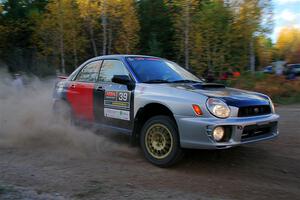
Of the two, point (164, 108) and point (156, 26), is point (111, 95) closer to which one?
point (164, 108)

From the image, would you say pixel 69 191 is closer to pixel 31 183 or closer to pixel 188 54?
pixel 31 183

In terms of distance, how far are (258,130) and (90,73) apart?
10.6 feet

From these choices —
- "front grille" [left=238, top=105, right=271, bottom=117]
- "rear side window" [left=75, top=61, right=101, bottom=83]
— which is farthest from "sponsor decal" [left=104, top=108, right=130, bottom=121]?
"front grille" [left=238, top=105, right=271, bottom=117]

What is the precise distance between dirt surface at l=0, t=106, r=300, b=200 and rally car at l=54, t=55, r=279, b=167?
408mm

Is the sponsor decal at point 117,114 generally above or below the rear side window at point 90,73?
below

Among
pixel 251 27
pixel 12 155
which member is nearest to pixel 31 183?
pixel 12 155

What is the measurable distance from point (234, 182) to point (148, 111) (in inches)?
70.9

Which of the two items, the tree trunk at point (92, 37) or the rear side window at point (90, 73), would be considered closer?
the rear side window at point (90, 73)

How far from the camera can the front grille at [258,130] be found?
19.8 ft

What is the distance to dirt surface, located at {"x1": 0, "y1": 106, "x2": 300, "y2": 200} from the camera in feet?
17.2

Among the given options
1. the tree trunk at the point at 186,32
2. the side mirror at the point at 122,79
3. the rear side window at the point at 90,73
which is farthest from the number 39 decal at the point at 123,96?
the tree trunk at the point at 186,32

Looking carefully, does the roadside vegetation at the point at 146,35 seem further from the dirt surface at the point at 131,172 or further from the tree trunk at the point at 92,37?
the dirt surface at the point at 131,172

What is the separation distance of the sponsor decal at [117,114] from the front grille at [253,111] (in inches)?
72.0

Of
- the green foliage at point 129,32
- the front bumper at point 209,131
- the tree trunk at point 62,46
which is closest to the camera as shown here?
the front bumper at point 209,131
